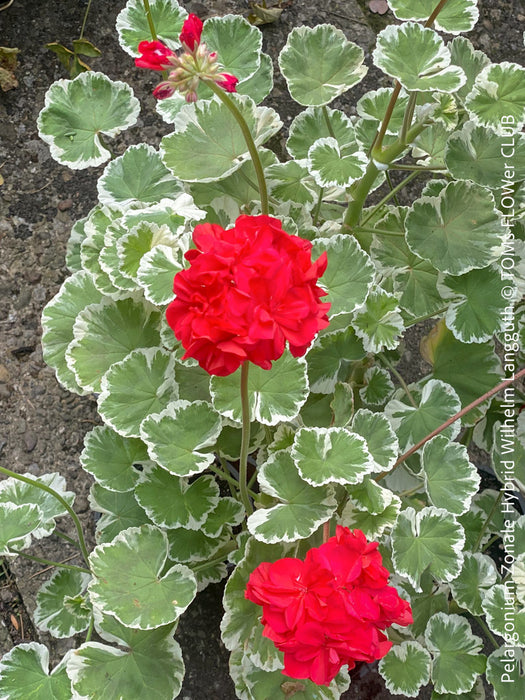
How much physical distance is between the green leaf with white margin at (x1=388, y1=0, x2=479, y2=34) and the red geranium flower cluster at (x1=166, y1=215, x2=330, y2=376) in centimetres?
56

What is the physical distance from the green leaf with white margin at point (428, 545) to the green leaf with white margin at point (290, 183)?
533mm

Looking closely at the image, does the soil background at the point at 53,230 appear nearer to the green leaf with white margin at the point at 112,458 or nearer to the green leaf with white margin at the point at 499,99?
the green leaf with white margin at the point at 112,458

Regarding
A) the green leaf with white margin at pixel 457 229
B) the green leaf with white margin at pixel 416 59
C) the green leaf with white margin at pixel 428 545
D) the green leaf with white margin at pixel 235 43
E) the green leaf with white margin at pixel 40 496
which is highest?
the green leaf with white margin at pixel 416 59

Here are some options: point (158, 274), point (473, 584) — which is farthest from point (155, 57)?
point (473, 584)

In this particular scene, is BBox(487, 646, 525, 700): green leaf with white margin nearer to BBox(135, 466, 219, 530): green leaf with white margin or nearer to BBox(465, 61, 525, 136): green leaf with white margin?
BBox(135, 466, 219, 530): green leaf with white margin

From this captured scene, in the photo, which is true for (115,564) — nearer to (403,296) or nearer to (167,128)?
(403,296)

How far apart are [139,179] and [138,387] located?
35cm

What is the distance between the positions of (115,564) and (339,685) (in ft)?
1.20

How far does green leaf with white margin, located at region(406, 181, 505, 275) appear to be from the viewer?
109 cm

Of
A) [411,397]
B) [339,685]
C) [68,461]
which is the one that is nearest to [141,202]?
[411,397]

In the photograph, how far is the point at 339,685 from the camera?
1.05 metres

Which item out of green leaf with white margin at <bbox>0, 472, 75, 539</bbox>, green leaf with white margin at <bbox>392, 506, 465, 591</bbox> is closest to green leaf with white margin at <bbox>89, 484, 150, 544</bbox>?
green leaf with white margin at <bbox>0, 472, 75, 539</bbox>

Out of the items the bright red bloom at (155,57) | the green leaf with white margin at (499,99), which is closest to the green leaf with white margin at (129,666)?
the bright red bloom at (155,57)

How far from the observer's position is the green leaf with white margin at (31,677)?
1.06m
